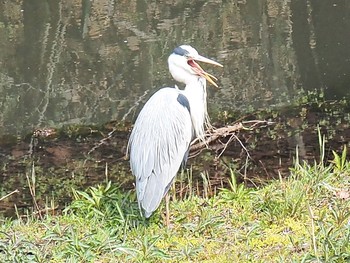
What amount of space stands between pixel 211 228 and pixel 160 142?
2.71 feet

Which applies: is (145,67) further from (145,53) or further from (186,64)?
(186,64)

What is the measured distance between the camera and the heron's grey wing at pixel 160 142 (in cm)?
486

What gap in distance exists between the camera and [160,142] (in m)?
5.00

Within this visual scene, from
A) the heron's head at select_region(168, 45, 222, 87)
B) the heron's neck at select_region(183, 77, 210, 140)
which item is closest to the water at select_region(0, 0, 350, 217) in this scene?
the heron's neck at select_region(183, 77, 210, 140)

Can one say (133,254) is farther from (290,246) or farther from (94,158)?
(94,158)

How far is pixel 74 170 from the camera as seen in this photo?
7.57m

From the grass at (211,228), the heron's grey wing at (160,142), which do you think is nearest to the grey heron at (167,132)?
the heron's grey wing at (160,142)

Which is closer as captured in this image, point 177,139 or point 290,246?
point 290,246

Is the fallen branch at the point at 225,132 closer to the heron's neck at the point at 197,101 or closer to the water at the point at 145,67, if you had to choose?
the water at the point at 145,67

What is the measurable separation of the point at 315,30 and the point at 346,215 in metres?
8.95

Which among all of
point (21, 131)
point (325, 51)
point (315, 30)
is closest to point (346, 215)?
point (21, 131)

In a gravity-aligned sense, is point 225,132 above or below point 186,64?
below

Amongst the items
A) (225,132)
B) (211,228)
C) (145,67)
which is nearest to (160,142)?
(211,228)

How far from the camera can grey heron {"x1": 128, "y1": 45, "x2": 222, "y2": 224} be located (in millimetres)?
4832
